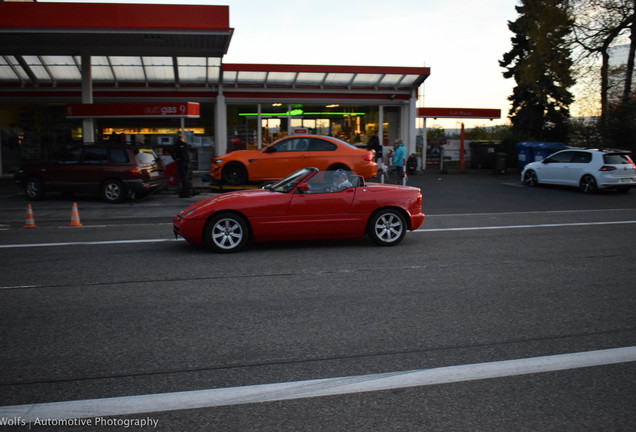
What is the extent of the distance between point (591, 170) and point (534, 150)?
6899 mm

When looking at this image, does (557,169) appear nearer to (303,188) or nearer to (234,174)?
(234,174)

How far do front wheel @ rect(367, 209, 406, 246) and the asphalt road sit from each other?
1.09 feet

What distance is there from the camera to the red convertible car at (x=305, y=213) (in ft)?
27.6

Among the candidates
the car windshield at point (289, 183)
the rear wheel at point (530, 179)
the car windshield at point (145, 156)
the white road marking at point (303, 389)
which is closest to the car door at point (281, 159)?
the car windshield at point (145, 156)

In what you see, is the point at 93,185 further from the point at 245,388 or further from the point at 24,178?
the point at 245,388

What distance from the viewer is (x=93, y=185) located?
15.4m

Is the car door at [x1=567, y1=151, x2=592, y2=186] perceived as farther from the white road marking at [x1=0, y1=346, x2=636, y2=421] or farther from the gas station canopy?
the white road marking at [x1=0, y1=346, x2=636, y2=421]

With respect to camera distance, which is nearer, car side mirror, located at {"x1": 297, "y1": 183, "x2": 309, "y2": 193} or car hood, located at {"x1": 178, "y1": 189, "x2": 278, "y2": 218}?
car hood, located at {"x1": 178, "y1": 189, "x2": 278, "y2": 218}

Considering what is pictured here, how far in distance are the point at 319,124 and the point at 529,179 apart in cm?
976

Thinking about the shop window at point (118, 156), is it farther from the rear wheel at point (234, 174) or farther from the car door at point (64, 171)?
the rear wheel at point (234, 174)

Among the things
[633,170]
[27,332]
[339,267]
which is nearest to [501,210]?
[633,170]

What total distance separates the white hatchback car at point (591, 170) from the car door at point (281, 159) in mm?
9243

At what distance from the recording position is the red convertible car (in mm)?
8414

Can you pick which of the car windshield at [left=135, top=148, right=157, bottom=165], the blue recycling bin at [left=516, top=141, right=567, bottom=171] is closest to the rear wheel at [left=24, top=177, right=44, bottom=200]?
the car windshield at [left=135, top=148, right=157, bottom=165]
